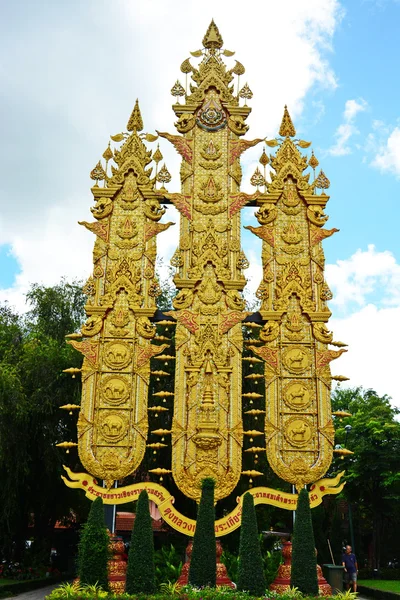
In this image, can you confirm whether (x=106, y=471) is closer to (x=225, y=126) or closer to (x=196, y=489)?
(x=196, y=489)

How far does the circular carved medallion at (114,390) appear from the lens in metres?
13.1

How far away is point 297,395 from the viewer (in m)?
13.2

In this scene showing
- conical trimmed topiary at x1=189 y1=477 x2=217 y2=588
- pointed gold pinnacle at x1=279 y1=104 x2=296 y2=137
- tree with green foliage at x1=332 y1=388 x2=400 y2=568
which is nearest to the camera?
conical trimmed topiary at x1=189 y1=477 x2=217 y2=588

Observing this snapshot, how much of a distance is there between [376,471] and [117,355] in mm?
9554

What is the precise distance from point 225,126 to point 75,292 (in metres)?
8.42

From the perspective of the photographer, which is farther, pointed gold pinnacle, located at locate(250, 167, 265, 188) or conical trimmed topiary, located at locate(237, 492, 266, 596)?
pointed gold pinnacle, located at locate(250, 167, 265, 188)

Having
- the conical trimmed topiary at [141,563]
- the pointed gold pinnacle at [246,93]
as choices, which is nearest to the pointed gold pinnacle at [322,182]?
the pointed gold pinnacle at [246,93]

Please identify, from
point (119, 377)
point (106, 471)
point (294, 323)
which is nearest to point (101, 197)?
→ point (119, 377)

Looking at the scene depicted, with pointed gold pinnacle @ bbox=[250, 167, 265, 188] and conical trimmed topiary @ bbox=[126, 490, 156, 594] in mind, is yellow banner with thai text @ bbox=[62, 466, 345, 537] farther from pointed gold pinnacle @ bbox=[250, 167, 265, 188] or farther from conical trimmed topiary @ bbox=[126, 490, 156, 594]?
pointed gold pinnacle @ bbox=[250, 167, 265, 188]

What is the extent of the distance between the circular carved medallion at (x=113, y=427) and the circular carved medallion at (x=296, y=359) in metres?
3.87

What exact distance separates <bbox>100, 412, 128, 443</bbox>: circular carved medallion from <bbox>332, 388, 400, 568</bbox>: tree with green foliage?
7.88 m

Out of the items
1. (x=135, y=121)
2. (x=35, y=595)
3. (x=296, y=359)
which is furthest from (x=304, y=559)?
(x=135, y=121)

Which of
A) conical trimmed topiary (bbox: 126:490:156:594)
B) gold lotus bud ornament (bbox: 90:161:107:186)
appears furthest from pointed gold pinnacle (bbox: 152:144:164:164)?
conical trimmed topiary (bbox: 126:490:156:594)

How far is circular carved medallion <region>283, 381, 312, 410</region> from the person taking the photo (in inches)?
517
